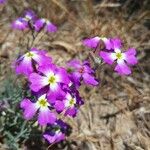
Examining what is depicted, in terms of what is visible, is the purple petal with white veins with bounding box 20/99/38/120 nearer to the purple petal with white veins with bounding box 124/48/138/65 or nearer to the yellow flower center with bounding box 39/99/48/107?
the yellow flower center with bounding box 39/99/48/107

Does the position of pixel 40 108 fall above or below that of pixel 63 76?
below

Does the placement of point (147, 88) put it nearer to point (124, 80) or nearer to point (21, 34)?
point (124, 80)

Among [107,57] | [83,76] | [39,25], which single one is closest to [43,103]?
[83,76]

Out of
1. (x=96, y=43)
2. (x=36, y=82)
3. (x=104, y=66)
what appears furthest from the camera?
(x=104, y=66)

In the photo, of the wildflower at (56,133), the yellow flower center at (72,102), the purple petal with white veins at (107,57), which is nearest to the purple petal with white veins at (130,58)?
the purple petal with white veins at (107,57)

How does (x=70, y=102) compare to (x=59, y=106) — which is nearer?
(x=59, y=106)

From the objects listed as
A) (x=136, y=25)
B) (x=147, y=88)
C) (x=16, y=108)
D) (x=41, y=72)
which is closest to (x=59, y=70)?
(x=41, y=72)

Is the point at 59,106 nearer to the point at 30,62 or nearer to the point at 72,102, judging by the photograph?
the point at 72,102
